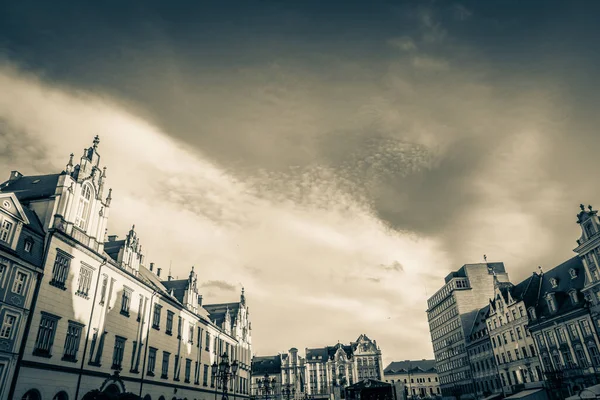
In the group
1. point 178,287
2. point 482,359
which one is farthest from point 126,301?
point 482,359

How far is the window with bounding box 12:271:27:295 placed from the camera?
23578 mm

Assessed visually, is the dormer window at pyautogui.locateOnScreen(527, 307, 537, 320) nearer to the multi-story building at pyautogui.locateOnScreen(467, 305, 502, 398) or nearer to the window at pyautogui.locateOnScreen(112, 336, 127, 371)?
the multi-story building at pyautogui.locateOnScreen(467, 305, 502, 398)

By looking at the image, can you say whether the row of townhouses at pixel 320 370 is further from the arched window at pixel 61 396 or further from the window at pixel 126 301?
the arched window at pixel 61 396

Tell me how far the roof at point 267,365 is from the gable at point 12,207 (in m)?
95.8

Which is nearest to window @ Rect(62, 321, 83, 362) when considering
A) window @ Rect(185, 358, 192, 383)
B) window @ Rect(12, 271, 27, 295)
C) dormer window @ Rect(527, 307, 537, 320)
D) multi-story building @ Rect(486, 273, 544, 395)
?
window @ Rect(12, 271, 27, 295)

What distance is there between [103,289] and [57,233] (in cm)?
735

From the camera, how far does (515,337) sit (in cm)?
5656

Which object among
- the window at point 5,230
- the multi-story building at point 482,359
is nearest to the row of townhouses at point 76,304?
the window at point 5,230

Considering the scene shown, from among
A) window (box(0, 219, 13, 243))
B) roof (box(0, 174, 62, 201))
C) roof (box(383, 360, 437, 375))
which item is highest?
roof (box(0, 174, 62, 201))

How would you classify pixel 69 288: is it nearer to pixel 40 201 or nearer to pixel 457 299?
pixel 40 201

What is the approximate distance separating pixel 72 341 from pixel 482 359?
6625cm

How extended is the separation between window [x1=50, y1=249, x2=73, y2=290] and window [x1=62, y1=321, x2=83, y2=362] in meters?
3.10

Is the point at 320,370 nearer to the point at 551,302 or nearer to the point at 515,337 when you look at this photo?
the point at 515,337

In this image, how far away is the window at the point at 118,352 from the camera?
107 feet
